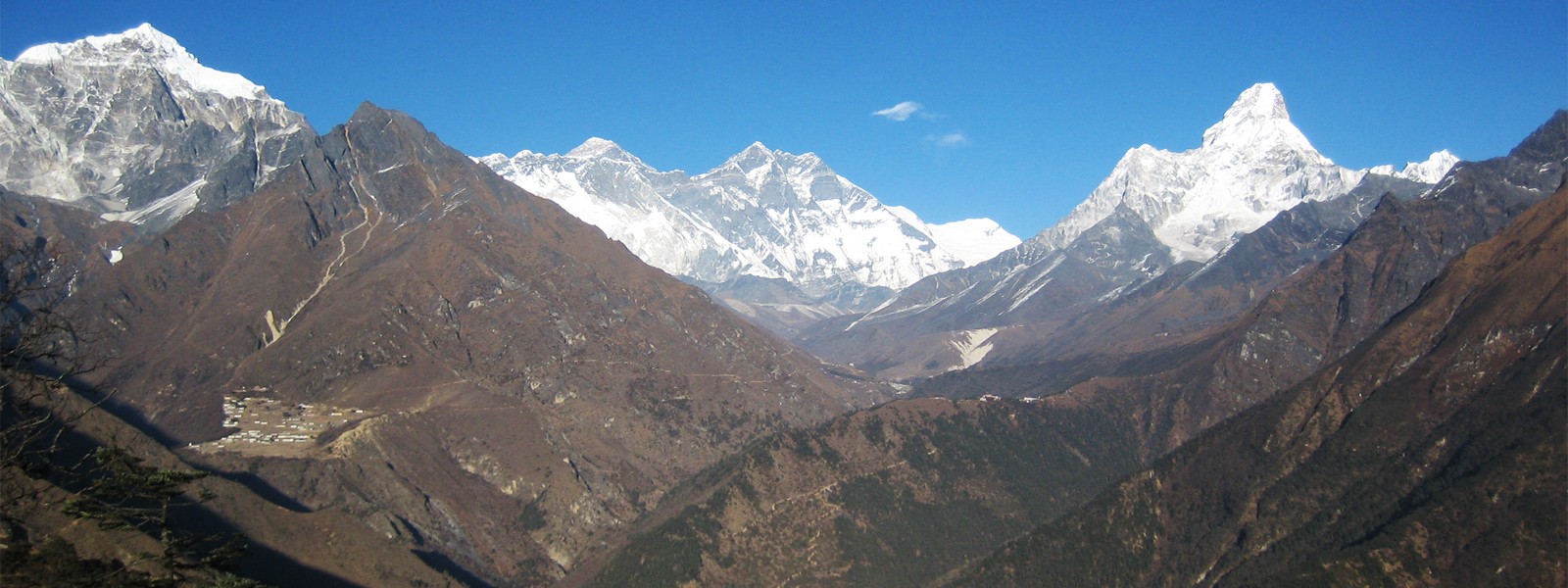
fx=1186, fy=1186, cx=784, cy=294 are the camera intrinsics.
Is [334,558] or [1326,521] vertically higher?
[334,558]

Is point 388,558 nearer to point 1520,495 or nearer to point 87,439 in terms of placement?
point 87,439

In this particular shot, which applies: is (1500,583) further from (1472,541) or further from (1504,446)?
(1504,446)

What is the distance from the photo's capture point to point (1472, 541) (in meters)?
160

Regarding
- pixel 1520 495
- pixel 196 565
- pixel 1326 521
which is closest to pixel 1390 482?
pixel 1326 521

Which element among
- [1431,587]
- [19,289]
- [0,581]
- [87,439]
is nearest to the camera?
[19,289]

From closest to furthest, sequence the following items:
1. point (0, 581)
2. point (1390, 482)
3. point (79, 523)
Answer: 1. point (0, 581)
2. point (79, 523)
3. point (1390, 482)

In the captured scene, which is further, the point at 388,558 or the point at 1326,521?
the point at 1326,521

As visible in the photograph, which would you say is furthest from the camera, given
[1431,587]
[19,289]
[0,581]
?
[1431,587]

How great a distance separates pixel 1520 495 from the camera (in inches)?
6334

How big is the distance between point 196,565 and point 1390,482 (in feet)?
607

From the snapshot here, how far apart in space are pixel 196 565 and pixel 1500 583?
154559mm

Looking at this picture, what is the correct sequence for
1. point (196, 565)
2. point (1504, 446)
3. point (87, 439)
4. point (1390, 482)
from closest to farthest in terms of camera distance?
point (196, 565) < point (87, 439) < point (1504, 446) < point (1390, 482)

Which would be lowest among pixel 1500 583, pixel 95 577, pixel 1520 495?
pixel 1500 583

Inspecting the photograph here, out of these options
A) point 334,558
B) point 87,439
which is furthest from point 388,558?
point 87,439
